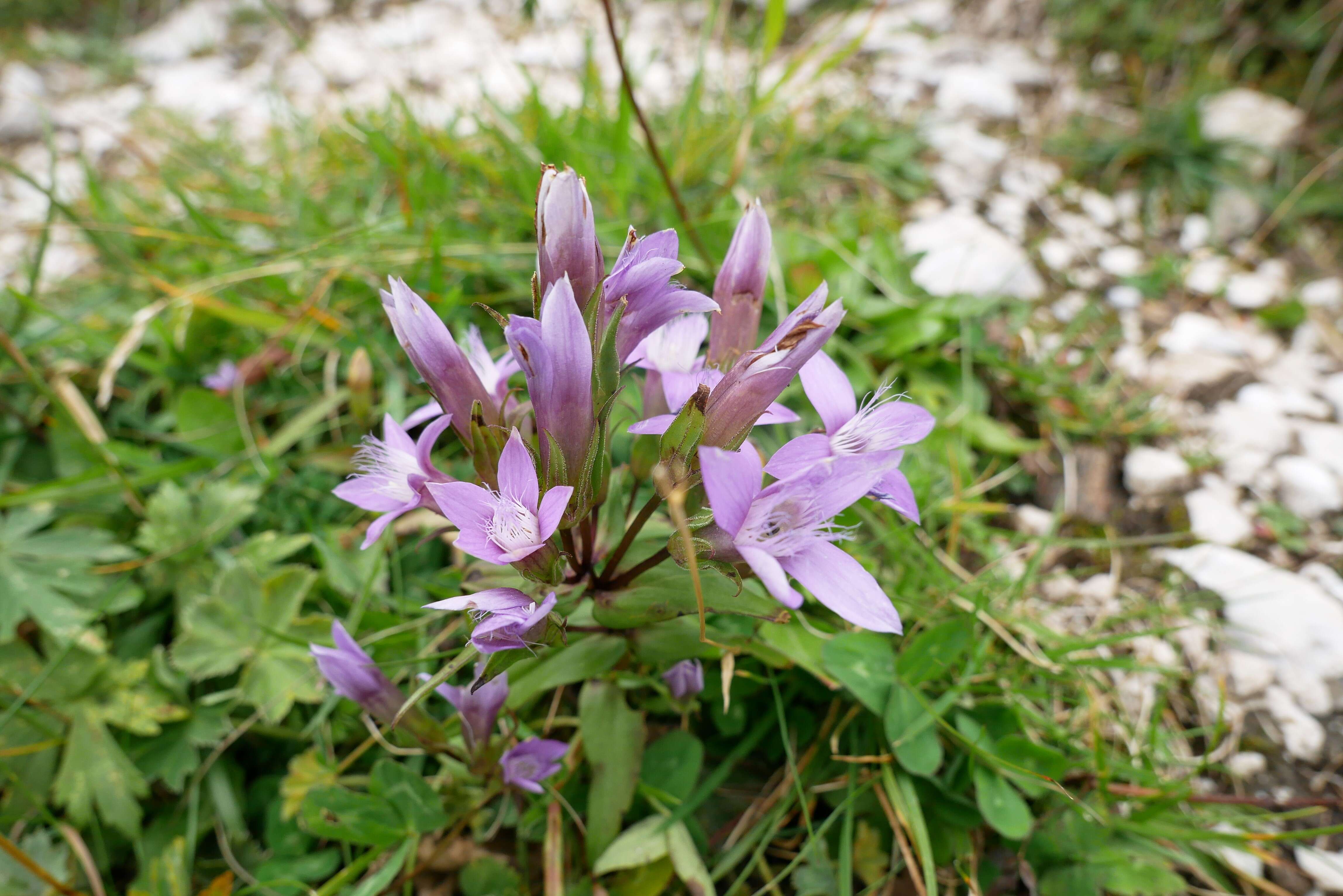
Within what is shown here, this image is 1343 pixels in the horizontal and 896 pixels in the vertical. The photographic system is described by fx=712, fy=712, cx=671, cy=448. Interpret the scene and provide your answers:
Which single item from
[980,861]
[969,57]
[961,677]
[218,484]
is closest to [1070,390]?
[961,677]

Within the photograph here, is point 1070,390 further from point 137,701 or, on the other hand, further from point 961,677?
point 137,701

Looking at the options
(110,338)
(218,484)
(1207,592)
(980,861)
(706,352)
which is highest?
(706,352)

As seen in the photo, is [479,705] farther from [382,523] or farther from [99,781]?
[99,781]

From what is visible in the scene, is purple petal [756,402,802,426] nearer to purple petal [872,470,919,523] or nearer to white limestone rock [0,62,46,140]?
purple petal [872,470,919,523]

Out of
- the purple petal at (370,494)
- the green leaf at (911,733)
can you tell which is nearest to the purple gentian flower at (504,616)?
the purple petal at (370,494)

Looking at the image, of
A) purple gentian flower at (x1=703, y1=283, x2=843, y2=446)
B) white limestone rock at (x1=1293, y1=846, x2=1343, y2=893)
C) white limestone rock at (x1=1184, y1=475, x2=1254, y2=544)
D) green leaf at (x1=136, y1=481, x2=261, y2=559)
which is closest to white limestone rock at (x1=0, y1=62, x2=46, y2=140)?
green leaf at (x1=136, y1=481, x2=261, y2=559)

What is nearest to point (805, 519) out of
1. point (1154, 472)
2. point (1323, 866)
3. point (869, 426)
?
point (869, 426)

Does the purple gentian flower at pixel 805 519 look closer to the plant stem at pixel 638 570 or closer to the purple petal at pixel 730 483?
the purple petal at pixel 730 483
